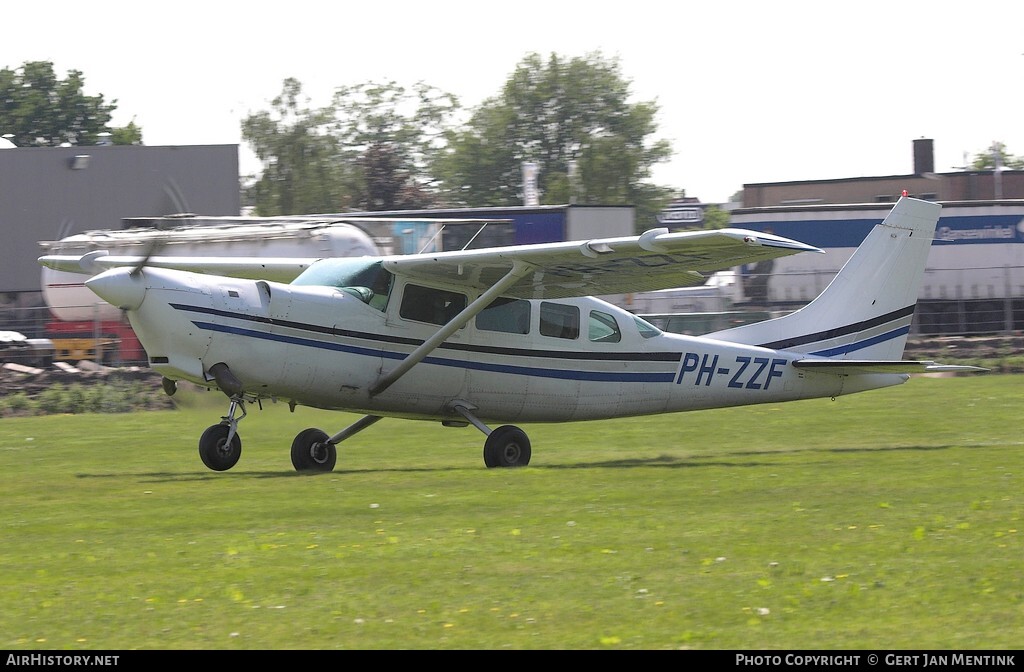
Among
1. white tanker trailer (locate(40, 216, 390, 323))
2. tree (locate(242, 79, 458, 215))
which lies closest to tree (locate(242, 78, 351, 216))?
tree (locate(242, 79, 458, 215))

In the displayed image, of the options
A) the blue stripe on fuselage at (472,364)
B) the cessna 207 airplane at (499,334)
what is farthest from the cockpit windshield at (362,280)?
the blue stripe on fuselage at (472,364)

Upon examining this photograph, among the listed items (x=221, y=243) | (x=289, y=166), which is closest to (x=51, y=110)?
(x=289, y=166)

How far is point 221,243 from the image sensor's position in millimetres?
29719

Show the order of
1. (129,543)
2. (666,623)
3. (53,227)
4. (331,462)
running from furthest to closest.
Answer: (53,227) < (331,462) < (129,543) < (666,623)

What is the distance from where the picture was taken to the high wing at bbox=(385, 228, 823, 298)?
1243cm

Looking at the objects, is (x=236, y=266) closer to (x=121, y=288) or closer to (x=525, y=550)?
(x=121, y=288)

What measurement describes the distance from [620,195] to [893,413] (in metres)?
58.8

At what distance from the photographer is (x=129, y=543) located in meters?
8.86

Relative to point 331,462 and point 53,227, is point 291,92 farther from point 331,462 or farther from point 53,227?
point 331,462

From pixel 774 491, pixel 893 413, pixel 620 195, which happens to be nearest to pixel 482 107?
pixel 620 195

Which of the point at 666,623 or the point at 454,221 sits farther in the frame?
the point at 454,221

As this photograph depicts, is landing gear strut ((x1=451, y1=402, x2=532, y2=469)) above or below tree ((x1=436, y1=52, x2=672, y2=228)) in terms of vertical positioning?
below

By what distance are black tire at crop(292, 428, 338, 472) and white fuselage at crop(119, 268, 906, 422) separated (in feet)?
1.52

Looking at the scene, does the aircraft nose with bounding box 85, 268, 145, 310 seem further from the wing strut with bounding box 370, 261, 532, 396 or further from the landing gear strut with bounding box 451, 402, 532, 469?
the landing gear strut with bounding box 451, 402, 532, 469
